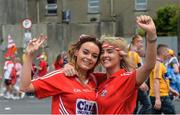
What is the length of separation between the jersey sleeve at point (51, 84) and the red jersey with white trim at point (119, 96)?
289mm

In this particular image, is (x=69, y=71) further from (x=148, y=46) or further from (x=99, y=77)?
(x=148, y=46)

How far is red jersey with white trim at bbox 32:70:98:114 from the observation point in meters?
4.71

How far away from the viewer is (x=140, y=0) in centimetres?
5994

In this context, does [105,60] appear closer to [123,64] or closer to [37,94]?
[123,64]

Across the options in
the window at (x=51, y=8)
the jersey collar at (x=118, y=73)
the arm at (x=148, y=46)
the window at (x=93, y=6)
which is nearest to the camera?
the arm at (x=148, y=46)

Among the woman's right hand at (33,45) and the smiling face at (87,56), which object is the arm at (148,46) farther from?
the woman's right hand at (33,45)

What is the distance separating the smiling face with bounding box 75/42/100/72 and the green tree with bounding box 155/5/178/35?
1864 inches

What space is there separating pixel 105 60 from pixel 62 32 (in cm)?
3548

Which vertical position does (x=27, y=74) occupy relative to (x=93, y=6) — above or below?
above

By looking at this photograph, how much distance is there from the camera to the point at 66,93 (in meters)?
4.75

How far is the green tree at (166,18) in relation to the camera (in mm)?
52216

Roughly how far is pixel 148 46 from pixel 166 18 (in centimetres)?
4917

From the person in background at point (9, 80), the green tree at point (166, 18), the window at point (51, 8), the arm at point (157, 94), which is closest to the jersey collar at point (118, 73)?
the arm at point (157, 94)

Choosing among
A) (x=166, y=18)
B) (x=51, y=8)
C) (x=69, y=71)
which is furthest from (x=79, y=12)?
(x=69, y=71)
